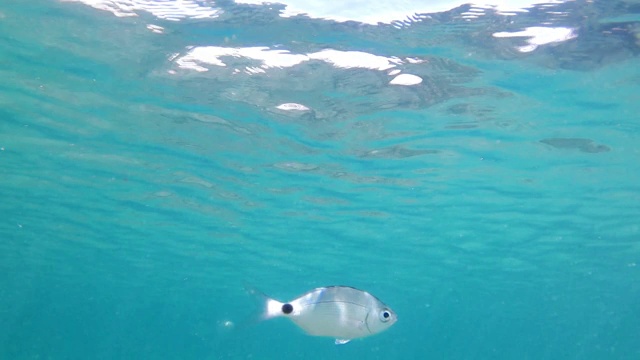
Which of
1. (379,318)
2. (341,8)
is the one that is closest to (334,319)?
(379,318)

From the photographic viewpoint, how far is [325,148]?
17609 mm

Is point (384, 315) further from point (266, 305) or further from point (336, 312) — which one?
point (266, 305)

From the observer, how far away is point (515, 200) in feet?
71.4

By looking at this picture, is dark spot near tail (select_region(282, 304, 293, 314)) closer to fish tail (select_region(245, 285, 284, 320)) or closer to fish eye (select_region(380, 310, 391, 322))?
fish tail (select_region(245, 285, 284, 320))

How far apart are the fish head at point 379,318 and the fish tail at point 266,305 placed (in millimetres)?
1058

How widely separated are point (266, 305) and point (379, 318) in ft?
4.46

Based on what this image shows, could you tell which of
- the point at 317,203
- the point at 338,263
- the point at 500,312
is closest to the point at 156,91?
the point at 317,203

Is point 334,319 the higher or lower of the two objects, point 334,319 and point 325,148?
the higher

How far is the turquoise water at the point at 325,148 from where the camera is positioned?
11773 millimetres

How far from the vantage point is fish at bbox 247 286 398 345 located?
229 inches

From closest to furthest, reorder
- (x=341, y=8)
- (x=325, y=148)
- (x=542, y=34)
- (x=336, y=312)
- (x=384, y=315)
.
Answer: (x=384, y=315) → (x=336, y=312) → (x=341, y=8) → (x=542, y=34) → (x=325, y=148)

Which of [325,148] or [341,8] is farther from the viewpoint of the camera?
[325,148]

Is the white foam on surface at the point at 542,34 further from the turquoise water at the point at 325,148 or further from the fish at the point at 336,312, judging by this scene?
the fish at the point at 336,312

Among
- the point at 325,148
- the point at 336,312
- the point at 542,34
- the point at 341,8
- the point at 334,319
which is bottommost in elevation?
the point at 325,148
